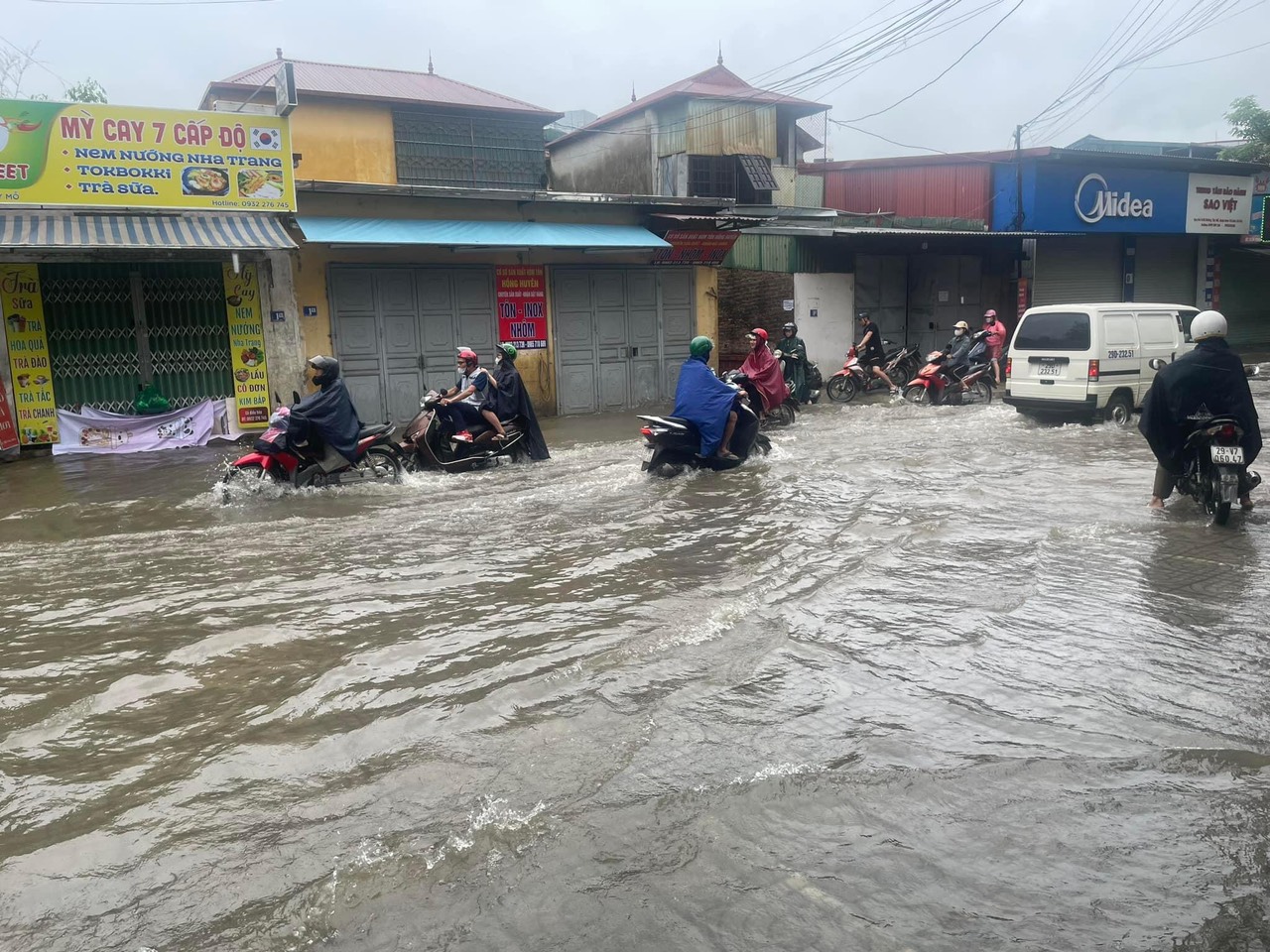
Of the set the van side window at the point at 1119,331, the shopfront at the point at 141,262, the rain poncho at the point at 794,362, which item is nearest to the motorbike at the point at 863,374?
the rain poncho at the point at 794,362

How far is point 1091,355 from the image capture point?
43.9ft

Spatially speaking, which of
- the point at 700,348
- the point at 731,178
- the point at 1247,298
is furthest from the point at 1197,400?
the point at 1247,298

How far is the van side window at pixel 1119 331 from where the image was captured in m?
13.4

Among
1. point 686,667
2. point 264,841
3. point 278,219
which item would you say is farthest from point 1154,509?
point 278,219

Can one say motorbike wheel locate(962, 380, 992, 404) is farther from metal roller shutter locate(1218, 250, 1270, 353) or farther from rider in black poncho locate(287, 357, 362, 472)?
metal roller shutter locate(1218, 250, 1270, 353)

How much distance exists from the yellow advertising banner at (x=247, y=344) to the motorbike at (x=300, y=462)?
14.5 ft

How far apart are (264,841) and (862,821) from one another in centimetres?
206

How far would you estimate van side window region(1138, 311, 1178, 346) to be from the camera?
1376 centimetres

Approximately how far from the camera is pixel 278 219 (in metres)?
13.9

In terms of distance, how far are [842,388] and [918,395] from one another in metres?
1.57

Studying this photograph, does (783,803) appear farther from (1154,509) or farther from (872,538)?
(1154,509)

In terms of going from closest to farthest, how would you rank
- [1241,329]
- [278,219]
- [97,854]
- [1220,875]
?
[1220,875] < [97,854] < [278,219] < [1241,329]

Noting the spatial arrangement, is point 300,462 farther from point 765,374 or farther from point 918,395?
point 918,395

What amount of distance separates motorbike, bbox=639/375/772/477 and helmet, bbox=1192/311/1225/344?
13.6 ft
